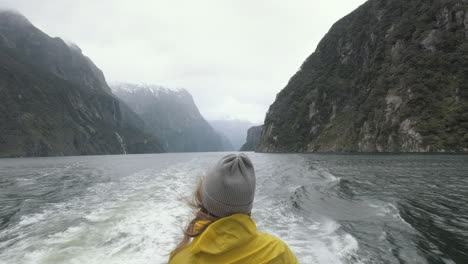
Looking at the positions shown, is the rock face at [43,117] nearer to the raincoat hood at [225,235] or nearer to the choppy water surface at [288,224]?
the choppy water surface at [288,224]

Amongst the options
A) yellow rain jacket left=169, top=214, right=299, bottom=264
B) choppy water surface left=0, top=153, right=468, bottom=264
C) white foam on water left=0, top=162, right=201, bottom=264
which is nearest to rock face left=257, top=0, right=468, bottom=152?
choppy water surface left=0, top=153, right=468, bottom=264

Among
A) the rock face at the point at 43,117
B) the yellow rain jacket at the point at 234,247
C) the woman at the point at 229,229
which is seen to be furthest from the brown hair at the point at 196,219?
the rock face at the point at 43,117

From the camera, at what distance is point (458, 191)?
14.1 m

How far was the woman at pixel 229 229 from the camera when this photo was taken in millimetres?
2010

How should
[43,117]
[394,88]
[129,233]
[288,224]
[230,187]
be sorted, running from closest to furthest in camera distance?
[230,187], [129,233], [288,224], [394,88], [43,117]

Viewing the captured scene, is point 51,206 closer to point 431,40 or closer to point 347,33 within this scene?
point 431,40

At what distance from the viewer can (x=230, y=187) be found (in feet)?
7.18

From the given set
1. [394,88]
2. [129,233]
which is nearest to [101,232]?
[129,233]

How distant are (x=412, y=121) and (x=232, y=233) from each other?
7156cm

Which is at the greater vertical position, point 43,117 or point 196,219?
point 43,117

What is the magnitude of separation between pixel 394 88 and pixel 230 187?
84688 mm

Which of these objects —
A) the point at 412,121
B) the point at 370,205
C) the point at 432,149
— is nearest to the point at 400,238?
the point at 370,205

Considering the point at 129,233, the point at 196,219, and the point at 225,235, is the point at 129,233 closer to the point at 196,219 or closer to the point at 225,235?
the point at 196,219

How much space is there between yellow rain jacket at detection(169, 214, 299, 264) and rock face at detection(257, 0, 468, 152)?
63.2 m
